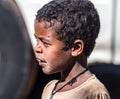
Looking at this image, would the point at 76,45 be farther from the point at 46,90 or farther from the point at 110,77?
the point at 110,77

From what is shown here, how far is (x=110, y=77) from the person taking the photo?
409 cm

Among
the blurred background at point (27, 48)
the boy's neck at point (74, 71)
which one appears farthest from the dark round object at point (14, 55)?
the boy's neck at point (74, 71)

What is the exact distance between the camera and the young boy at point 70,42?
208 cm

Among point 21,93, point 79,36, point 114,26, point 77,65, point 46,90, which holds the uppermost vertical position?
point 79,36

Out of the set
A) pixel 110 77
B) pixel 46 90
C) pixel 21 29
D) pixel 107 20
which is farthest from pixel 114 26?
pixel 46 90

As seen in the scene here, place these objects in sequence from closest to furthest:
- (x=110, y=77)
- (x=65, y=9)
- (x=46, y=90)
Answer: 1. (x=65, y=9)
2. (x=46, y=90)
3. (x=110, y=77)

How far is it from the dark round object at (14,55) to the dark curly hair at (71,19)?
83.4 inches

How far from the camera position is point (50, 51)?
2.12 m

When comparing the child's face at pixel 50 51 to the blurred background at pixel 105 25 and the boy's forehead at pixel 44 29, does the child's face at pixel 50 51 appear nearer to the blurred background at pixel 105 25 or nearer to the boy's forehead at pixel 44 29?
the boy's forehead at pixel 44 29

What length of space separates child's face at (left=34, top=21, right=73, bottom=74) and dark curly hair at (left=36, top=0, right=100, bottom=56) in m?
0.03

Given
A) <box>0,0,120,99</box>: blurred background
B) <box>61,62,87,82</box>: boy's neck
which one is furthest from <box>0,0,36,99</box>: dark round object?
<box>61,62,87,82</box>: boy's neck

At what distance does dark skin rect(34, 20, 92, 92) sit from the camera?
211 cm

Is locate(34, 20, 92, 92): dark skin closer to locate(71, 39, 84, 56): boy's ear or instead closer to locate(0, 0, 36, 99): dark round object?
locate(71, 39, 84, 56): boy's ear

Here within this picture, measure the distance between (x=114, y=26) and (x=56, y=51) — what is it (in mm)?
2099
